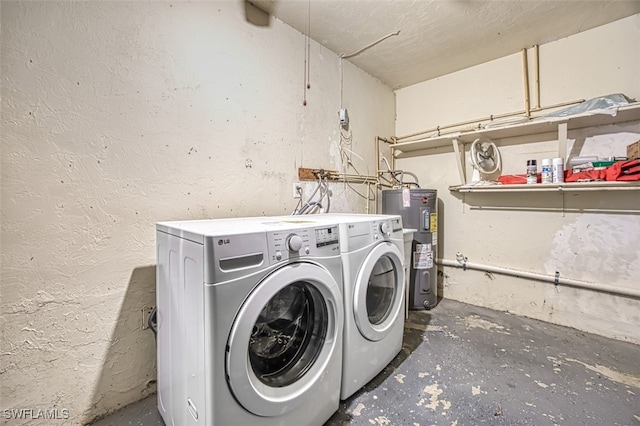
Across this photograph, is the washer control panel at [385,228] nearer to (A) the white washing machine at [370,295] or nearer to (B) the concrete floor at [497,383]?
(A) the white washing machine at [370,295]

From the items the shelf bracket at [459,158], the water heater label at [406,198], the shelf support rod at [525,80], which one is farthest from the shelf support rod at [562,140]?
the water heater label at [406,198]

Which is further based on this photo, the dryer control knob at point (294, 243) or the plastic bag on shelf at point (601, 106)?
the plastic bag on shelf at point (601, 106)

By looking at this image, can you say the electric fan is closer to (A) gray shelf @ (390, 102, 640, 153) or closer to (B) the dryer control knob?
(A) gray shelf @ (390, 102, 640, 153)

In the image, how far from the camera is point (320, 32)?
2043 mm

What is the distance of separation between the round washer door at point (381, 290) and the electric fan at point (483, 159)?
1265 millimetres

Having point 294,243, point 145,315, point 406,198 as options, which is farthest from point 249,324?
point 406,198

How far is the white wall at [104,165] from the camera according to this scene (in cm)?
102

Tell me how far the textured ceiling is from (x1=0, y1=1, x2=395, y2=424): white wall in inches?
21.5

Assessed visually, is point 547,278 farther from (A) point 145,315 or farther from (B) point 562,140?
(A) point 145,315

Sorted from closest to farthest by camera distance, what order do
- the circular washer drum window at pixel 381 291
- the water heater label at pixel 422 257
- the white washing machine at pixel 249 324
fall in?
the white washing machine at pixel 249 324
the circular washer drum window at pixel 381 291
the water heater label at pixel 422 257

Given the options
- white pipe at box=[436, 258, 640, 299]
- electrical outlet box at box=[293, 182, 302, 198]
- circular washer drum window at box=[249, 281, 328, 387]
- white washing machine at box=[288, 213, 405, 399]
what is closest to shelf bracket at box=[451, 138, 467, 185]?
white pipe at box=[436, 258, 640, 299]

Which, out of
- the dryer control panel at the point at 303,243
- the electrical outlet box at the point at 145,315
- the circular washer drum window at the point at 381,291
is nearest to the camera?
the dryer control panel at the point at 303,243

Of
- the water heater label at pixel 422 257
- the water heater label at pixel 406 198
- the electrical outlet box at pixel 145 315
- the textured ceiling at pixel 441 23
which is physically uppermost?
the textured ceiling at pixel 441 23

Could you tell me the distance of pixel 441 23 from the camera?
1913mm
